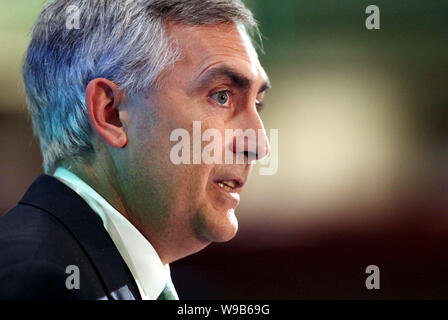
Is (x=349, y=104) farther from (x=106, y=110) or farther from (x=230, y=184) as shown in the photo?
(x=106, y=110)

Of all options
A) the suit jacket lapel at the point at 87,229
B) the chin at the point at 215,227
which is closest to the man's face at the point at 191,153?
the chin at the point at 215,227

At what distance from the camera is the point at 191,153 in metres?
1.54

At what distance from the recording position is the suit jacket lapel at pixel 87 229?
140 centimetres

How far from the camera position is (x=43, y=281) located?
1.25 m

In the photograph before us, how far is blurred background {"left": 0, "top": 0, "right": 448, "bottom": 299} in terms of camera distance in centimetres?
234

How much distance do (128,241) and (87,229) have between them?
13 cm

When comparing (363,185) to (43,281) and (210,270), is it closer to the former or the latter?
(210,270)

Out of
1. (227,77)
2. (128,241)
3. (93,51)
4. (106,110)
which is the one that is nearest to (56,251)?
(128,241)

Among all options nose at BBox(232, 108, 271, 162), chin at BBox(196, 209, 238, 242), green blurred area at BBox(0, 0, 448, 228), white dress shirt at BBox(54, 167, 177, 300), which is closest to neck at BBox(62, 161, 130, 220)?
white dress shirt at BBox(54, 167, 177, 300)

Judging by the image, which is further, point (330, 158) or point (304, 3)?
point (330, 158)

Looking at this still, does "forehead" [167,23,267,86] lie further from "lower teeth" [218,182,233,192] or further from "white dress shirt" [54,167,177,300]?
"white dress shirt" [54,167,177,300]

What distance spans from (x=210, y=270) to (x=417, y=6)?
1.27 metres

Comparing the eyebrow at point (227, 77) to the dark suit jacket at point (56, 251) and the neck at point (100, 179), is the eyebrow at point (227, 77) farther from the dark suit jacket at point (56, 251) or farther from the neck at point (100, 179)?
the dark suit jacket at point (56, 251)
